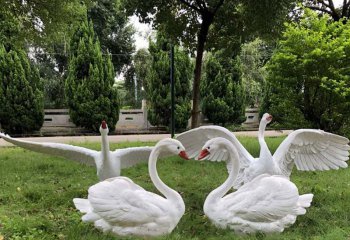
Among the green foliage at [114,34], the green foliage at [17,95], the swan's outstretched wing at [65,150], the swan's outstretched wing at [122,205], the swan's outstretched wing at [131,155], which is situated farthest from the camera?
the green foliage at [114,34]

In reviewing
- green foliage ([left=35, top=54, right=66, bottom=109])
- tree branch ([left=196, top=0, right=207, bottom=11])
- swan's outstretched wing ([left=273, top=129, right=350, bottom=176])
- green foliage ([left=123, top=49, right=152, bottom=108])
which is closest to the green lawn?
swan's outstretched wing ([left=273, top=129, right=350, bottom=176])

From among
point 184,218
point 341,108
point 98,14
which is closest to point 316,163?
point 184,218

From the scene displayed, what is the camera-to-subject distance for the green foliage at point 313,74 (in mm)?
9078

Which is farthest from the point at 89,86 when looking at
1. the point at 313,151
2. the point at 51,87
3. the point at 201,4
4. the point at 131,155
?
the point at 313,151

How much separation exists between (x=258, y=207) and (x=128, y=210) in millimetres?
1361

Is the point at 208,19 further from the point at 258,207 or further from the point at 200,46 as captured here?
the point at 258,207

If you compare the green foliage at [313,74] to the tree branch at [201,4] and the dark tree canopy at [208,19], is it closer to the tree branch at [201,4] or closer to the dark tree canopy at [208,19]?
the dark tree canopy at [208,19]

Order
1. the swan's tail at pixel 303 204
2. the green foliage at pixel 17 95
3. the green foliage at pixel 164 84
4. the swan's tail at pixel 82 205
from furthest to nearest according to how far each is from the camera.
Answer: the green foliage at pixel 164 84, the green foliage at pixel 17 95, the swan's tail at pixel 303 204, the swan's tail at pixel 82 205

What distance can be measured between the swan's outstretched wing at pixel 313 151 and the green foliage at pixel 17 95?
12.9 meters

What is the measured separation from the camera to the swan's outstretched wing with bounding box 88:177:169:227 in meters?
4.37

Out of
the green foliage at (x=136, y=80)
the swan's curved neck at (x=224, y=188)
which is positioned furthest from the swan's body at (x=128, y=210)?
the green foliage at (x=136, y=80)

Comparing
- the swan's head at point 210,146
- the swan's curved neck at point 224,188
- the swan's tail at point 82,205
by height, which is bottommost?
the swan's tail at point 82,205

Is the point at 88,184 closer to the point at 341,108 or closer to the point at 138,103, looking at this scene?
the point at 341,108

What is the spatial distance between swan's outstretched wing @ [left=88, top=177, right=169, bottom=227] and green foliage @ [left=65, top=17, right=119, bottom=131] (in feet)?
42.7
